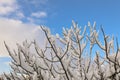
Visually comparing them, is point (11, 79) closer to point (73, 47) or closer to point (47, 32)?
point (47, 32)

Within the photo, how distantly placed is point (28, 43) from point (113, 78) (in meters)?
1.42

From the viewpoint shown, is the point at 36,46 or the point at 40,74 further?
the point at 36,46

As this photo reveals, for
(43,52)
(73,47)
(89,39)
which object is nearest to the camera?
(43,52)

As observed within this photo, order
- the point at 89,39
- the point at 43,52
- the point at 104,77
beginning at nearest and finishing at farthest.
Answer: the point at 104,77
the point at 43,52
the point at 89,39

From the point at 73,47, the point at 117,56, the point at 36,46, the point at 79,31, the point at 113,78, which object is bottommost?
the point at 113,78

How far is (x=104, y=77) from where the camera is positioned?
374 centimetres

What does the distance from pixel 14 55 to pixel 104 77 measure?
1317mm

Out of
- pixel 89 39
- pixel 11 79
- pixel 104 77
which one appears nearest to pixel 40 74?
pixel 11 79

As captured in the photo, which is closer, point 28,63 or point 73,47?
point 28,63

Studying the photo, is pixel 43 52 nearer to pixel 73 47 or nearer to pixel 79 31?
pixel 73 47

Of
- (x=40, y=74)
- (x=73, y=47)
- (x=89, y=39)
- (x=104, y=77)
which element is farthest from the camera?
(x=89, y=39)

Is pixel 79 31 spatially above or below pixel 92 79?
above

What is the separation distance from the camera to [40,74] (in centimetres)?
346

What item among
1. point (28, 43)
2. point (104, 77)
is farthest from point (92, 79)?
Answer: point (28, 43)
